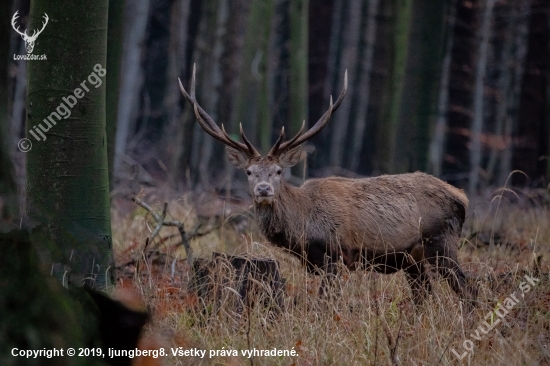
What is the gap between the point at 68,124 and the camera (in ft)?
19.9

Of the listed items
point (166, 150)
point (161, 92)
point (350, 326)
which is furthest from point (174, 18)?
point (350, 326)

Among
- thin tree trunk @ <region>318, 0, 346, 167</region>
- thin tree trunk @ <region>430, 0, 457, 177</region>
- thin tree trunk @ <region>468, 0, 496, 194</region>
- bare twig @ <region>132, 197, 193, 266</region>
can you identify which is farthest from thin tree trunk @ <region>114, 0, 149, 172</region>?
thin tree trunk @ <region>318, 0, 346, 167</region>

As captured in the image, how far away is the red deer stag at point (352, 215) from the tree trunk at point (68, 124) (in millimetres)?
1686

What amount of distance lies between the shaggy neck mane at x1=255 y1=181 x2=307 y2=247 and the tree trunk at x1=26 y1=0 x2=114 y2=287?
1935 millimetres

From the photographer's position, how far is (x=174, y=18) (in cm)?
2092

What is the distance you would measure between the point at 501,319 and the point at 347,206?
8.15ft

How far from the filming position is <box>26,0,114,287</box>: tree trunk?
6.04 metres

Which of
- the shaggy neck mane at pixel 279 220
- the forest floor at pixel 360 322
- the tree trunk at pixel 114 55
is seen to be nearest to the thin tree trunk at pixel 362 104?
the tree trunk at pixel 114 55

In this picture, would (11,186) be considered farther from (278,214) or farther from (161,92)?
(161,92)

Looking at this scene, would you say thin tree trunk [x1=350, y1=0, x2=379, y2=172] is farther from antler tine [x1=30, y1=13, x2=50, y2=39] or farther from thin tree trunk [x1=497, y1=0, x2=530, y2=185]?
antler tine [x1=30, y1=13, x2=50, y2=39]

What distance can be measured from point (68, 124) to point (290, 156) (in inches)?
105

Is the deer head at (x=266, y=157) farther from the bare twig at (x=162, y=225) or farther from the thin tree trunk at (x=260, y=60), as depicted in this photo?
the thin tree trunk at (x=260, y=60)

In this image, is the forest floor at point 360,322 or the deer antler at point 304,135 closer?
the forest floor at point 360,322

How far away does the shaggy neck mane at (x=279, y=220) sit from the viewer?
25.3 ft
